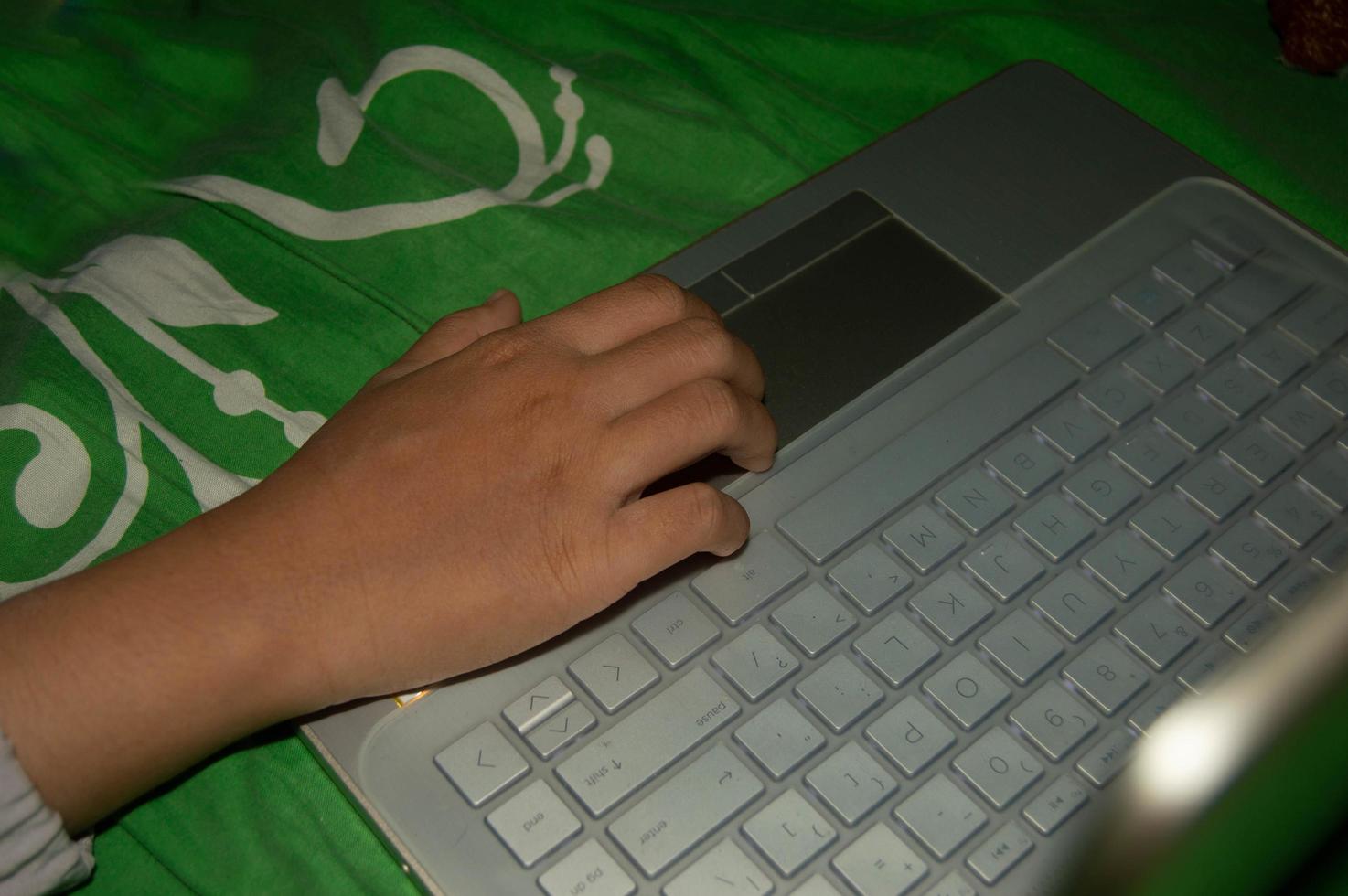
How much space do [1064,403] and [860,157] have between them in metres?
0.20

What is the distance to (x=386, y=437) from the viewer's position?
529mm

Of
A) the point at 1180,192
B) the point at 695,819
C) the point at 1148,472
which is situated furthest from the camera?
the point at 1180,192

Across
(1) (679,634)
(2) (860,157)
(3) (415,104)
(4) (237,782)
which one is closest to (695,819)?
(1) (679,634)

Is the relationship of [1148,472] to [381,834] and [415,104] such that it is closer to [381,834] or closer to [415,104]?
[381,834]

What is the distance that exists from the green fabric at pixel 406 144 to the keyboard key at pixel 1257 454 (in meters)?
0.23

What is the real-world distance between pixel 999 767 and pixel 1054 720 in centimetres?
3

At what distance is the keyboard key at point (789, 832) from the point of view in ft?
1.45

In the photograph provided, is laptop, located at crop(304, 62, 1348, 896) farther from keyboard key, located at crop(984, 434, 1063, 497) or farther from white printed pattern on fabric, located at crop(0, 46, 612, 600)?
white printed pattern on fabric, located at crop(0, 46, 612, 600)

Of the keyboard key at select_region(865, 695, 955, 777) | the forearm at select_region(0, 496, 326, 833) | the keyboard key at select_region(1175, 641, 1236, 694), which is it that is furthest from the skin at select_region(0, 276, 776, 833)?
the keyboard key at select_region(1175, 641, 1236, 694)

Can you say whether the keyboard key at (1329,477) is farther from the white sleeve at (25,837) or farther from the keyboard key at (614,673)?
the white sleeve at (25,837)

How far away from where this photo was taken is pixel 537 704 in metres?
0.48

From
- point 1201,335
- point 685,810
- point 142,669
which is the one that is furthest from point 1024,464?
point 142,669

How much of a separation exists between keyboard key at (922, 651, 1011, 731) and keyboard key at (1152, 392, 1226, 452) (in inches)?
6.7

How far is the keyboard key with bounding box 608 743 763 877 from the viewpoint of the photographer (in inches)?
17.4
